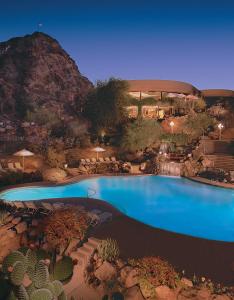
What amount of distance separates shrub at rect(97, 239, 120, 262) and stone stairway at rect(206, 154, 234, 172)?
1548 cm

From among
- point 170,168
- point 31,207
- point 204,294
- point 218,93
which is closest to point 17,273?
point 204,294

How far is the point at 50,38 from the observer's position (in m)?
49.8

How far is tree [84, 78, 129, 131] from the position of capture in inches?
1139

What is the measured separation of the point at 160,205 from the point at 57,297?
9796 millimetres

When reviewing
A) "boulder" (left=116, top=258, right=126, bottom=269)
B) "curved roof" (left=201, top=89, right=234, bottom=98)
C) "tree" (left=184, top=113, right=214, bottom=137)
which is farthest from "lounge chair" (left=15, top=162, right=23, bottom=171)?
"curved roof" (left=201, top=89, right=234, bottom=98)

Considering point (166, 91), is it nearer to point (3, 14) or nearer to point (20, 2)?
point (20, 2)

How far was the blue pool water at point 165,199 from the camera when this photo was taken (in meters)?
11.3

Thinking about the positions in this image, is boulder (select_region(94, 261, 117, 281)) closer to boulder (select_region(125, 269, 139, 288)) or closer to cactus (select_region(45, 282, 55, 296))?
boulder (select_region(125, 269, 139, 288))

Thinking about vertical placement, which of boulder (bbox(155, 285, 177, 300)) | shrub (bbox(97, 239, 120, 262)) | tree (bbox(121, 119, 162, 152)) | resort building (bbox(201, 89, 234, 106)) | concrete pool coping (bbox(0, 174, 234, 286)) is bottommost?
boulder (bbox(155, 285, 177, 300))

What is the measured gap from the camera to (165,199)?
1516 cm

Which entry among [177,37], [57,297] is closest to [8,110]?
[177,37]

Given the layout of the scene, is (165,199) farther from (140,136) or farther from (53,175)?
(140,136)

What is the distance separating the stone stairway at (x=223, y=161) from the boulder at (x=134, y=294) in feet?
54.2

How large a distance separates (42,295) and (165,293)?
2.62 m
